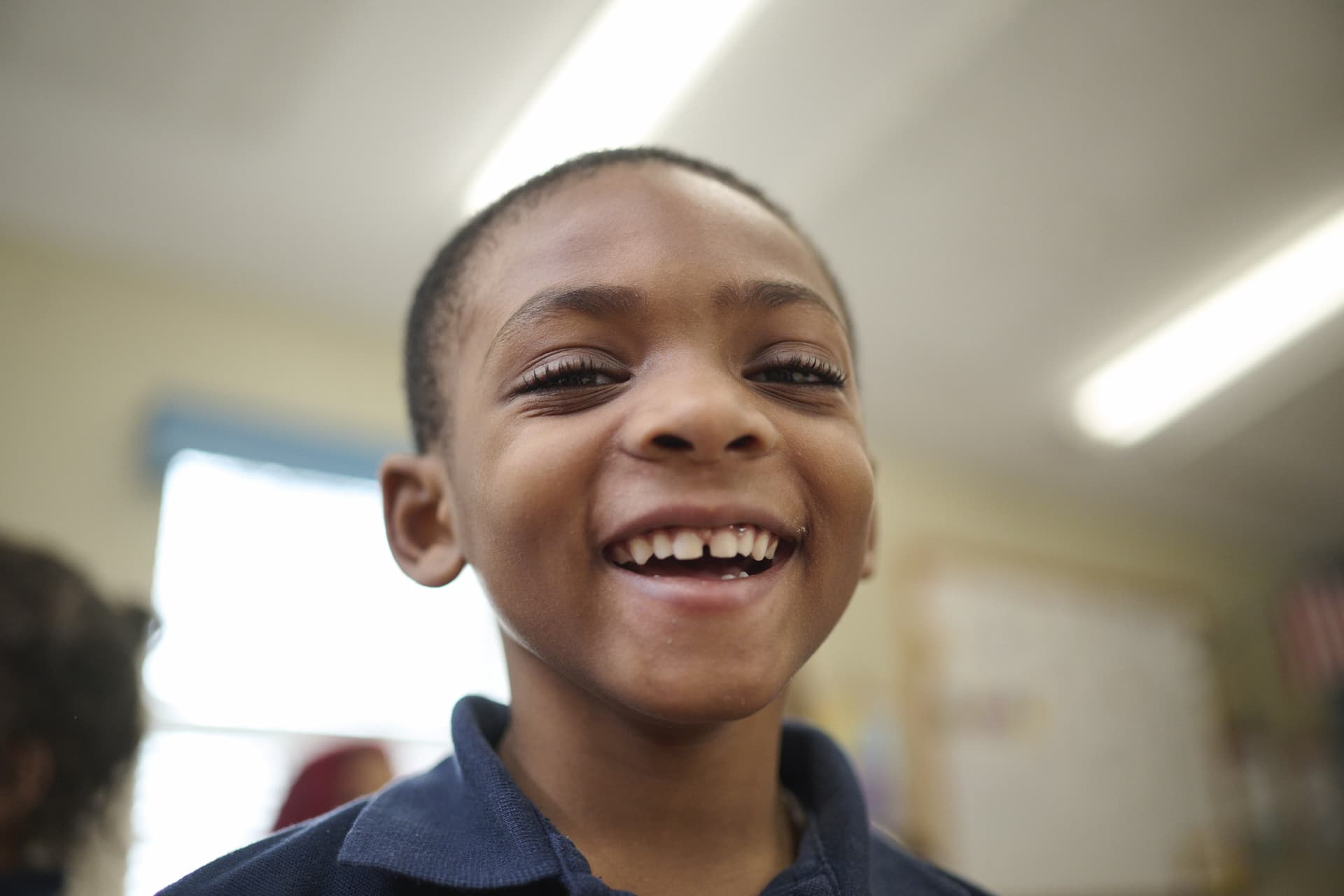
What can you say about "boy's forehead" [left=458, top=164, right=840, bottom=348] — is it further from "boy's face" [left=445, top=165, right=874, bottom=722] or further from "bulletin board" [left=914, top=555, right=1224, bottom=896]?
"bulletin board" [left=914, top=555, right=1224, bottom=896]

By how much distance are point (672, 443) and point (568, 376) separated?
0.10 metres

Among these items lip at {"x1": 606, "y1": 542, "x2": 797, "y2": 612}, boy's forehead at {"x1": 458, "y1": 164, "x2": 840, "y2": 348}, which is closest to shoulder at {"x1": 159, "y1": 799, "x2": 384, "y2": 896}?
lip at {"x1": 606, "y1": 542, "x2": 797, "y2": 612}

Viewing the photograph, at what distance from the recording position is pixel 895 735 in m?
2.85

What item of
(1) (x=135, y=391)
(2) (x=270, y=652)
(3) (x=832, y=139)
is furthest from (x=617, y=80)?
(2) (x=270, y=652)

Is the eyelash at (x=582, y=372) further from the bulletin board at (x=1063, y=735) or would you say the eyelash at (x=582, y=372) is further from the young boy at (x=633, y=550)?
the bulletin board at (x=1063, y=735)

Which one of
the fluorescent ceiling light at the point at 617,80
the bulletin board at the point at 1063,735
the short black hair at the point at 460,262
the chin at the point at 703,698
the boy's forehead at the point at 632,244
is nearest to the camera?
the chin at the point at 703,698

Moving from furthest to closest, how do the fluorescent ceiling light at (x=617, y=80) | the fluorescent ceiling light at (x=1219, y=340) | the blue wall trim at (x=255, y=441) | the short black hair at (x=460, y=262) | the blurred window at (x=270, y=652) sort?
1. the fluorescent ceiling light at (x=1219, y=340)
2. the blue wall trim at (x=255, y=441)
3. the blurred window at (x=270, y=652)
4. the fluorescent ceiling light at (x=617, y=80)
5. the short black hair at (x=460, y=262)

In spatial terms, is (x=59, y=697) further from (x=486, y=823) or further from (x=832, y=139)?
(x=832, y=139)

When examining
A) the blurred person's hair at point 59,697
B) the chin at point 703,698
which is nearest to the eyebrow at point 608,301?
the chin at point 703,698

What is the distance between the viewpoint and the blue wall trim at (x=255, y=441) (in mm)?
1976

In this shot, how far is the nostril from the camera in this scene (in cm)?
55

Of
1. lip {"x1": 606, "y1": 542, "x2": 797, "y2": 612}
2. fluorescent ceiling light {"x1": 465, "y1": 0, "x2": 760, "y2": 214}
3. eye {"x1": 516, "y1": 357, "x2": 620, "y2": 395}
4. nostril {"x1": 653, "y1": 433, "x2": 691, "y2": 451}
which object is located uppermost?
fluorescent ceiling light {"x1": 465, "y1": 0, "x2": 760, "y2": 214}

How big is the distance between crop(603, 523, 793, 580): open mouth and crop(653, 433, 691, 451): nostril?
0.15 feet

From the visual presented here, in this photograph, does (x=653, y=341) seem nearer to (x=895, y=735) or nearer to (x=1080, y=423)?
(x=895, y=735)
